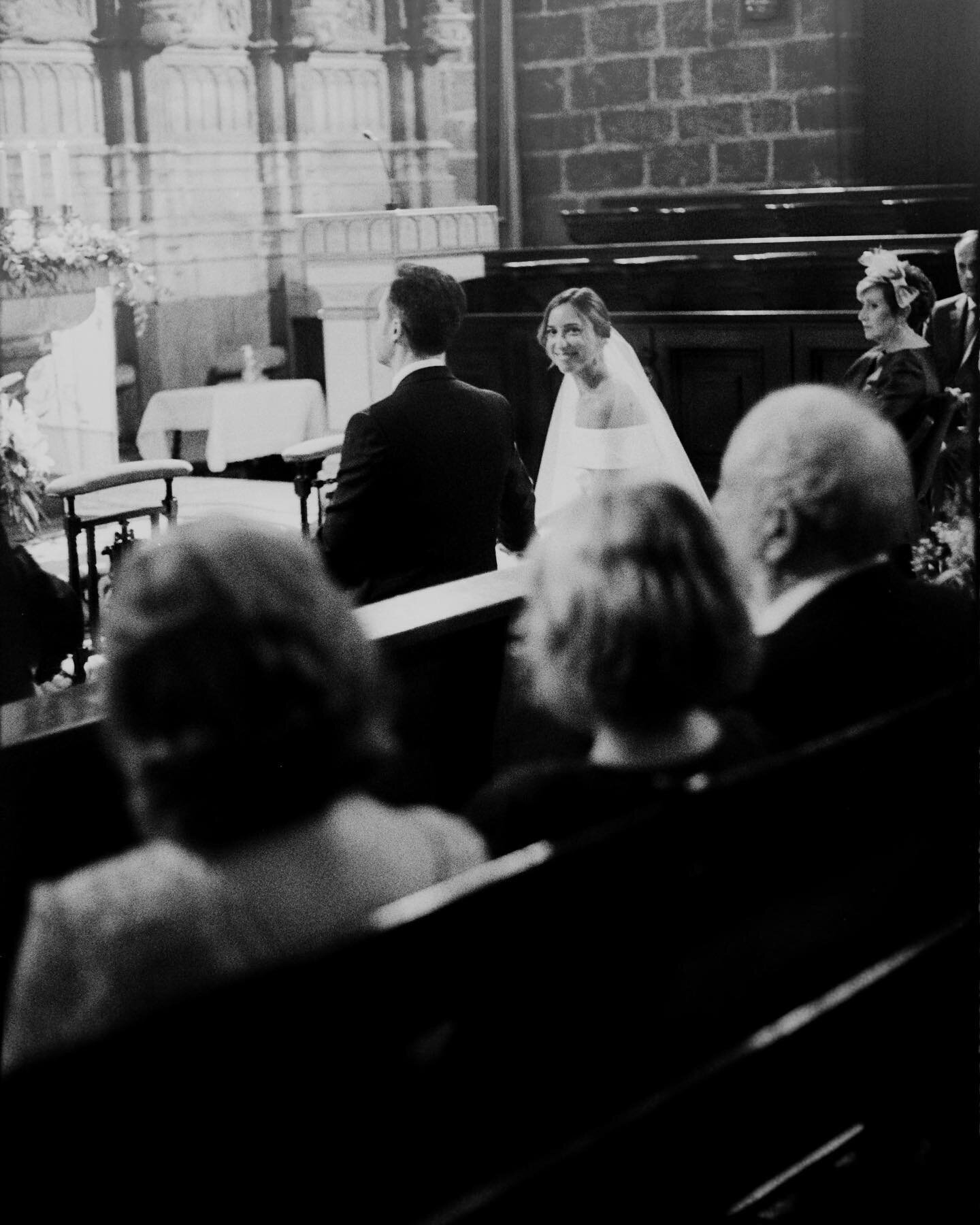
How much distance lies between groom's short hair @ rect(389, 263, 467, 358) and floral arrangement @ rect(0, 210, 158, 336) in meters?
3.44

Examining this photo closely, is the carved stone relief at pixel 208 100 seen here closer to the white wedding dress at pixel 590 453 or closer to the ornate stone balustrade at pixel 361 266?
the ornate stone balustrade at pixel 361 266

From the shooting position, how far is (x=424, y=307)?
12.9ft

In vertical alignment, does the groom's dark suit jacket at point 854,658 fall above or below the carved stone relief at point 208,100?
below

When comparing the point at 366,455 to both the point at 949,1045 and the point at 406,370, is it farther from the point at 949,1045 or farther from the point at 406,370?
the point at 949,1045

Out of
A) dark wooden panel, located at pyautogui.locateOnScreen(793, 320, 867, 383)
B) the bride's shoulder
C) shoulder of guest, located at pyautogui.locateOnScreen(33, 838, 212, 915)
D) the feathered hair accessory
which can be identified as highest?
the feathered hair accessory

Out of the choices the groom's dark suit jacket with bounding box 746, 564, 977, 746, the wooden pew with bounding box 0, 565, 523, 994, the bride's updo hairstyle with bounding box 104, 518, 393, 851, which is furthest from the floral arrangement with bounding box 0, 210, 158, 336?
the bride's updo hairstyle with bounding box 104, 518, 393, 851

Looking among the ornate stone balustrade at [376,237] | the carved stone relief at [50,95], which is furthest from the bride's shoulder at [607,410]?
the carved stone relief at [50,95]

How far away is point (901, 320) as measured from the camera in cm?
542

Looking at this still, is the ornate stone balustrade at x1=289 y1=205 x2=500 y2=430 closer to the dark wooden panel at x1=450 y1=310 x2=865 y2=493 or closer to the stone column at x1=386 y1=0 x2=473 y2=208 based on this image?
the dark wooden panel at x1=450 y1=310 x2=865 y2=493

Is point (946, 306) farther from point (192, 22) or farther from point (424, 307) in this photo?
point (192, 22)

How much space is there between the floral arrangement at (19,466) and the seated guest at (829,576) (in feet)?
9.91

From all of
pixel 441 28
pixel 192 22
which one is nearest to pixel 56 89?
pixel 192 22

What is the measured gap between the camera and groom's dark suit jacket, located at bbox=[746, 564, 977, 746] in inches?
97.6

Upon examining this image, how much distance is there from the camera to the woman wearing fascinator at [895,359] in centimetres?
514
